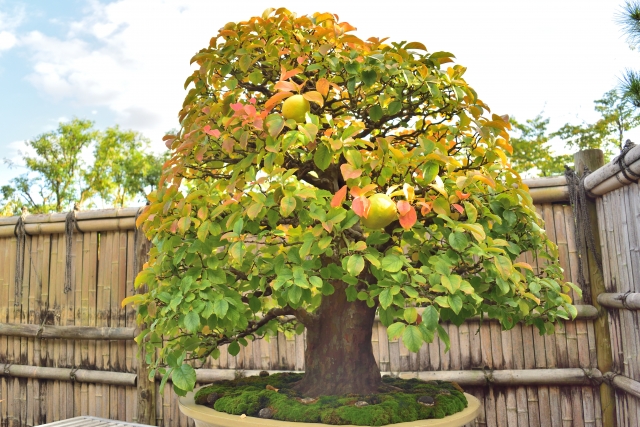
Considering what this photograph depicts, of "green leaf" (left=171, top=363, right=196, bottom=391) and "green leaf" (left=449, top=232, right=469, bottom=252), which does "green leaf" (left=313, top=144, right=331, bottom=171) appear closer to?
"green leaf" (left=449, top=232, right=469, bottom=252)

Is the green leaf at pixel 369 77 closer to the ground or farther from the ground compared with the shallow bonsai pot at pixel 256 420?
farther from the ground

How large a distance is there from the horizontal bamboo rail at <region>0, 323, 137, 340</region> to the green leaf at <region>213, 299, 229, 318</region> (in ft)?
6.51

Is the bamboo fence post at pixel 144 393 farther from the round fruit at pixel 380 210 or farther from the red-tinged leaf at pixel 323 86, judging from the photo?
the round fruit at pixel 380 210

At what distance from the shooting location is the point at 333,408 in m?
1.37

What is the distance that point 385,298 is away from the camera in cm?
117

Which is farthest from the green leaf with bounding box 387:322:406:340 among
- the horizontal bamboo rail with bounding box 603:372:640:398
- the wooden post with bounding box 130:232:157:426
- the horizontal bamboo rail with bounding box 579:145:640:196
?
the wooden post with bounding box 130:232:157:426

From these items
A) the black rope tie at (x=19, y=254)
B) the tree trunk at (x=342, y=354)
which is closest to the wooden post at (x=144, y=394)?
the black rope tie at (x=19, y=254)

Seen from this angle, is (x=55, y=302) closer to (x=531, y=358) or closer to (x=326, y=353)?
(x=326, y=353)

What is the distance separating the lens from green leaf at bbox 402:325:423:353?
1.11m

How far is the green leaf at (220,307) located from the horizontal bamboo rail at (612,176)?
1614 mm

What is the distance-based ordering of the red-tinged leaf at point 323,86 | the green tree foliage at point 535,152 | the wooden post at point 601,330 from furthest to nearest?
the green tree foliage at point 535,152 < the wooden post at point 601,330 < the red-tinged leaf at point 323,86

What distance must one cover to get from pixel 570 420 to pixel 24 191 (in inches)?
783

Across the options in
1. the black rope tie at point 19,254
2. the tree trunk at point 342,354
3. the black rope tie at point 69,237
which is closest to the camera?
the tree trunk at point 342,354

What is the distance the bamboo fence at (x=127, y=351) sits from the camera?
2.53 meters
